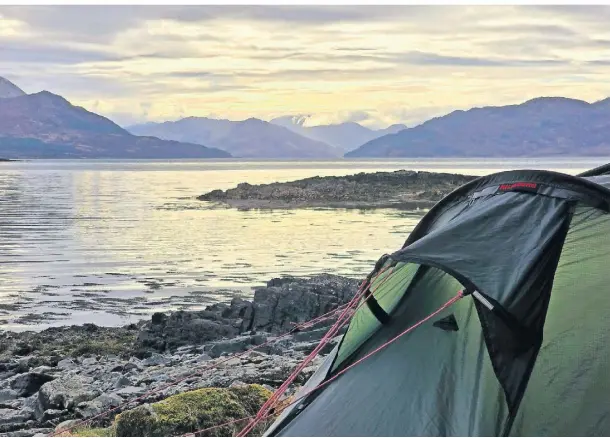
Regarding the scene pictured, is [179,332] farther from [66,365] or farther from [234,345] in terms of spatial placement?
[66,365]

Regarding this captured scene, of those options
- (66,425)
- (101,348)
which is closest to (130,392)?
(66,425)

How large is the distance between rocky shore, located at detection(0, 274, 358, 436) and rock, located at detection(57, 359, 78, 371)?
2 centimetres

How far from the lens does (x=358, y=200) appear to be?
6150 cm

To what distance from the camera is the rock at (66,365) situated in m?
14.0

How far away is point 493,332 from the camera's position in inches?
227

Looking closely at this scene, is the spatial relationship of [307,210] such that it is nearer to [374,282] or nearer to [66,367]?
[66,367]

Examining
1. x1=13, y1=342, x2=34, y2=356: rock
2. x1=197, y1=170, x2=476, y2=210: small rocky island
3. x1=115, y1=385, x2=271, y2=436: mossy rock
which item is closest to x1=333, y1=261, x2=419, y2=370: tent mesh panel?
x1=115, y1=385, x2=271, y2=436: mossy rock

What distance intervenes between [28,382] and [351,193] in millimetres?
53216

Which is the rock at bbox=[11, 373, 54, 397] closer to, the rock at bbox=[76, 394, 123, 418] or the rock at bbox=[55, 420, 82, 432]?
the rock at bbox=[76, 394, 123, 418]

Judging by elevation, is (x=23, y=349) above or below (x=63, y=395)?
below

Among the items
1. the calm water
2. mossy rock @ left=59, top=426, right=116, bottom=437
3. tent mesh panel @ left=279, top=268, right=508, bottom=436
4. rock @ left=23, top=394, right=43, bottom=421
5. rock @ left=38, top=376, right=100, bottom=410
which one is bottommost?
the calm water

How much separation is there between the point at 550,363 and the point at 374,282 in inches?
63.8

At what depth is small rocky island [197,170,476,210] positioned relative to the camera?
5894 cm

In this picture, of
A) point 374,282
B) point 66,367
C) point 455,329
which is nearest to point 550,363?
point 455,329
